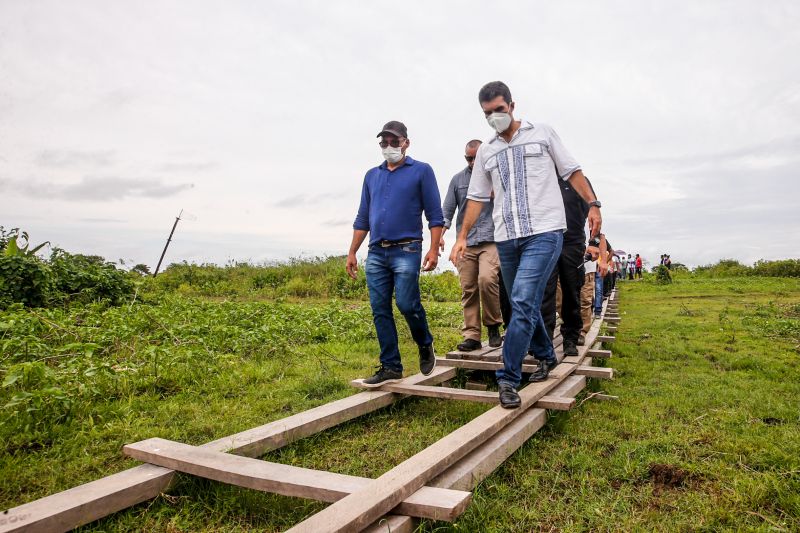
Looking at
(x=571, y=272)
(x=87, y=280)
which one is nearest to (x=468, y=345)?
(x=571, y=272)

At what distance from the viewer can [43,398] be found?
3561 mm

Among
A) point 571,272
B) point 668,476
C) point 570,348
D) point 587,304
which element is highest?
point 571,272

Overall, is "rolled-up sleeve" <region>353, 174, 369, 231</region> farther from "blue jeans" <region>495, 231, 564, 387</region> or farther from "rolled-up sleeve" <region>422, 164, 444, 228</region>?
"blue jeans" <region>495, 231, 564, 387</region>

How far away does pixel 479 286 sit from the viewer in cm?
574

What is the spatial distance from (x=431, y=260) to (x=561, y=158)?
1.21 meters

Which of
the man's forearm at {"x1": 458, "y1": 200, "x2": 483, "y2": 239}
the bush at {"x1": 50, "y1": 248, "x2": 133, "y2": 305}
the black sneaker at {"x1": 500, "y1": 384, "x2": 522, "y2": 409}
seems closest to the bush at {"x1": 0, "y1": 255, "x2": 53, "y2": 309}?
the bush at {"x1": 50, "y1": 248, "x2": 133, "y2": 305}

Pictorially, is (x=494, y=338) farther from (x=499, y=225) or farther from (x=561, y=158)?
(x=561, y=158)

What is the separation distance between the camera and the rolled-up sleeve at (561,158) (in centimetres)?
389

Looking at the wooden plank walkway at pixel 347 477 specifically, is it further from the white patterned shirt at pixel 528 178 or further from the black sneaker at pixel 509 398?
the white patterned shirt at pixel 528 178

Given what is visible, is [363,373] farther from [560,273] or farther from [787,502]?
[787,502]

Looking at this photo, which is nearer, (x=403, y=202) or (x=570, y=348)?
(x=403, y=202)

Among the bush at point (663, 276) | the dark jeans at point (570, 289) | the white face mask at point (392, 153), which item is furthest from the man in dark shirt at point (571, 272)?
the bush at point (663, 276)

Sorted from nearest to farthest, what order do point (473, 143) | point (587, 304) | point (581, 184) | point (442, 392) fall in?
point (442, 392) → point (581, 184) → point (473, 143) → point (587, 304)

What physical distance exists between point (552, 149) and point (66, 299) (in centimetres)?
900
